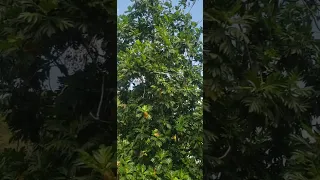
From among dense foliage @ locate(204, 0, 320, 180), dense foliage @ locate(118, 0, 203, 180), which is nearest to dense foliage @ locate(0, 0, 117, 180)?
dense foliage @ locate(118, 0, 203, 180)

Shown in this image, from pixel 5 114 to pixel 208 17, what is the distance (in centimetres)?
125

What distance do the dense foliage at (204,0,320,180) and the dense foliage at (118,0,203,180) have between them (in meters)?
0.15

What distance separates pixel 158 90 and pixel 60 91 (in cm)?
58

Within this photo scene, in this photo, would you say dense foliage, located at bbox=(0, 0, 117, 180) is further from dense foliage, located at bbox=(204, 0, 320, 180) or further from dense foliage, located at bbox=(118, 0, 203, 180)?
dense foliage, located at bbox=(204, 0, 320, 180)

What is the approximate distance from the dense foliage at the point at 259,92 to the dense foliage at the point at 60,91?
56 centimetres

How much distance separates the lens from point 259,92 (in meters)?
2.61

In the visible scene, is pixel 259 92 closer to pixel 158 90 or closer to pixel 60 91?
pixel 158 90

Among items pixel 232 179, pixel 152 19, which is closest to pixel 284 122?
pixel 232 179

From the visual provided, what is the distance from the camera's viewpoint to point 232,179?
2.75m

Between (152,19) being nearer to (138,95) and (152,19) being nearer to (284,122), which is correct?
(138,95)

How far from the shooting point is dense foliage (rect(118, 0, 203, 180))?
251cm

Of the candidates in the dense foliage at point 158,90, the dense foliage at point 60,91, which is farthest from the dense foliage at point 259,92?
the dense foliage at point 60,91

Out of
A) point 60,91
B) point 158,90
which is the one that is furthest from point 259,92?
point 60,91

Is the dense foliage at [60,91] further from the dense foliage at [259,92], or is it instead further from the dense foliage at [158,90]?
the dense foliage at [259,92]
